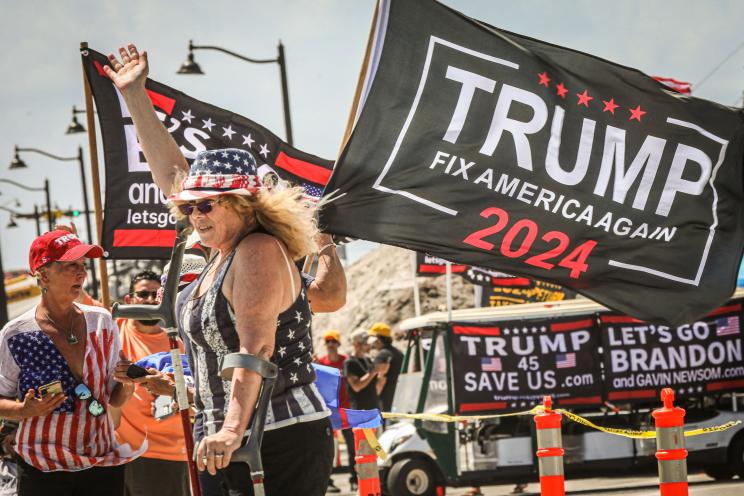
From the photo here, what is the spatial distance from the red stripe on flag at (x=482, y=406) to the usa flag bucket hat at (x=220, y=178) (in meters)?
8.77

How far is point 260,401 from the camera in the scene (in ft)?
11.8

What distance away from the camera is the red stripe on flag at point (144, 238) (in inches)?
336

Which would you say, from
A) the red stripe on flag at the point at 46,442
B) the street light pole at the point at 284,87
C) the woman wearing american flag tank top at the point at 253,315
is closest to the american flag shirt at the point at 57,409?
the red stripe on flag at the point at 46,442

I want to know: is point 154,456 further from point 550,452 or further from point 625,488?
point 625,488

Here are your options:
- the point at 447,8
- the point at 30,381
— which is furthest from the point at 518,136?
the point at 30,381

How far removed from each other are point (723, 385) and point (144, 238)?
713 cm

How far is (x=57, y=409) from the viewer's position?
5238mm

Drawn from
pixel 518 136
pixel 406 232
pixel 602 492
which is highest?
pixel 518 136

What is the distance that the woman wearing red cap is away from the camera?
514 centimetres

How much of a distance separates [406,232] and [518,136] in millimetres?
872

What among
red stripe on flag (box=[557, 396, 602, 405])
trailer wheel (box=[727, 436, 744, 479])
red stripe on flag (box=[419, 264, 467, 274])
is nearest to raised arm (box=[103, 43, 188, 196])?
red stripe on flag (box=[557, 396, 602, 405])

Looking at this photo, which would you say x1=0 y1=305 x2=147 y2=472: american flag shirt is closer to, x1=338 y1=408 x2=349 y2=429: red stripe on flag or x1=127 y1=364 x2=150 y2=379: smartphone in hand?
x1=127 y1=364 x2=150 y2=379: smartphone in hand

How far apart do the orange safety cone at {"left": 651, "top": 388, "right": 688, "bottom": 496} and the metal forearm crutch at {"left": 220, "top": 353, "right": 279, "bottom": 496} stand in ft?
13.3

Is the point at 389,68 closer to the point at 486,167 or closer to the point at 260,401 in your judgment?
the point at 486,167
